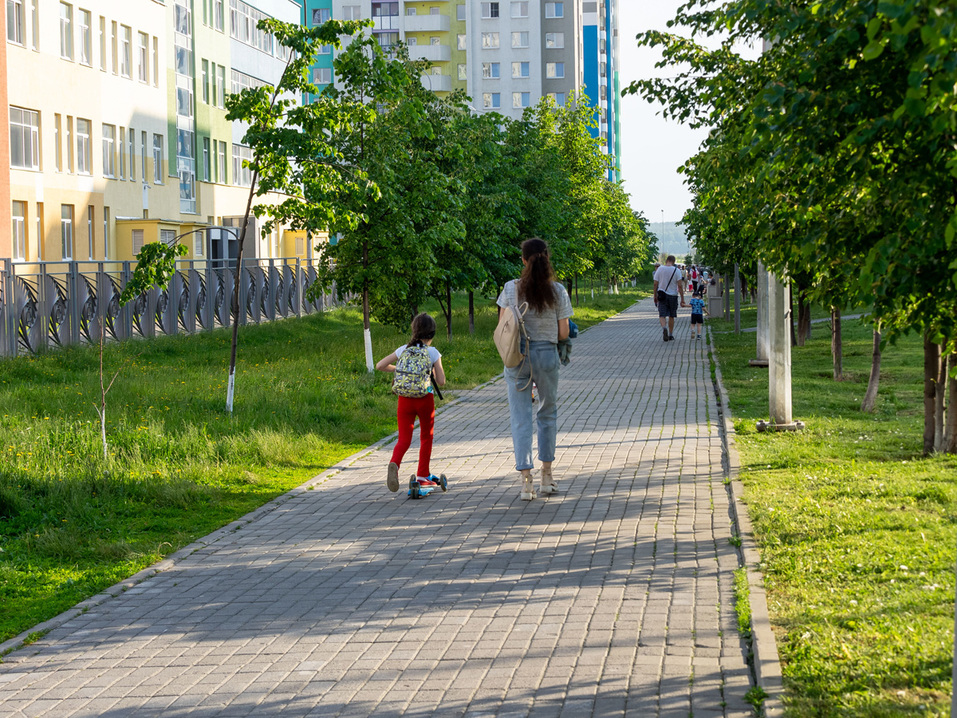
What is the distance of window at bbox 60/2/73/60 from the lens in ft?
126

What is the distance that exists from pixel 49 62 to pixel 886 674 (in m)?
36.7

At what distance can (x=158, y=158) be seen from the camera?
1849 inches

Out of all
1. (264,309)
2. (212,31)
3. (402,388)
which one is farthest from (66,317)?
(212,31)

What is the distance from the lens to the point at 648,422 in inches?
562

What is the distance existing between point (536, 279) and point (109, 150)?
3583 centimetres

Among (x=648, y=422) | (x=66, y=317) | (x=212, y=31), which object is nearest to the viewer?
(x=648, y=422)

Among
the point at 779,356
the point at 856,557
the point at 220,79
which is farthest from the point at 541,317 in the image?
the point at 220,79

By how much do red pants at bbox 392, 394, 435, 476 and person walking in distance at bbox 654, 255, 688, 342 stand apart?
1945 cm

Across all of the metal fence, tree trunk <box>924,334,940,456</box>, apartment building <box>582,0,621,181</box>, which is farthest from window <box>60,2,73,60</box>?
apartment building <box>582,0,621,181</box>

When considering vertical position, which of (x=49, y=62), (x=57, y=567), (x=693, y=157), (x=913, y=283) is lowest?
(x=57, y=567)

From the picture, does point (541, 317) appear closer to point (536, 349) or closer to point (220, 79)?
point (536, 349)

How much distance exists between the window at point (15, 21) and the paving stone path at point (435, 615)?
28.8m

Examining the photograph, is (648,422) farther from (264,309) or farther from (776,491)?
(264,309)

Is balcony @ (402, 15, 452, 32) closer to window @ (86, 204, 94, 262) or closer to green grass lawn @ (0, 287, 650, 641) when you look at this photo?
window @ (86, 204, 94, 262)
